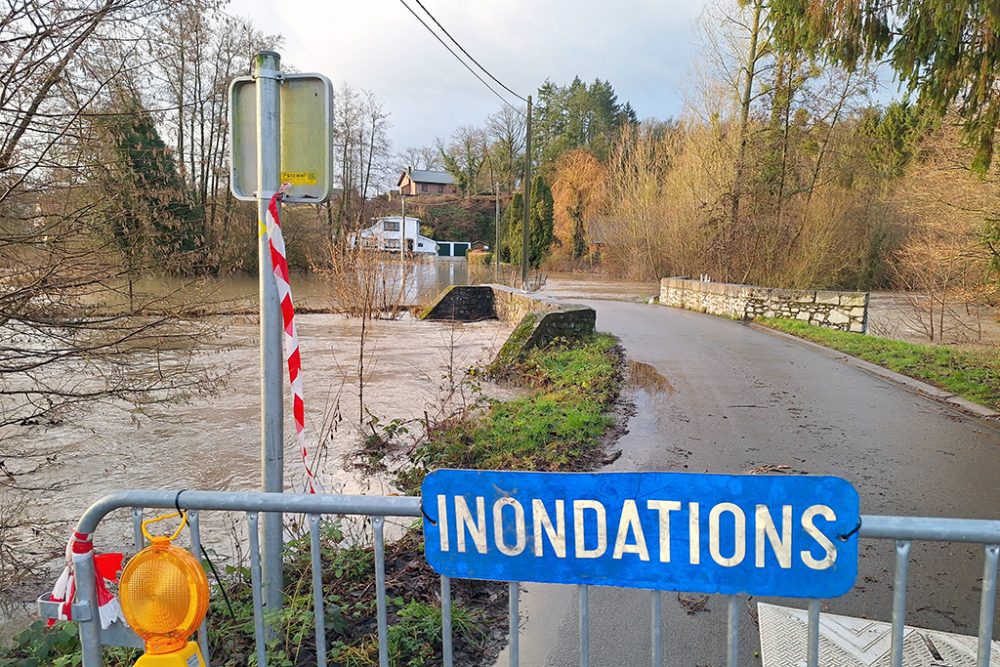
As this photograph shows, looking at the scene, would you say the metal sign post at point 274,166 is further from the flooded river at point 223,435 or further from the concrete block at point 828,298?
the concrete block at point 828,298

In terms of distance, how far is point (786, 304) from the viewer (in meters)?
17.1

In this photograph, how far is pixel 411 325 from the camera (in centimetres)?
1994

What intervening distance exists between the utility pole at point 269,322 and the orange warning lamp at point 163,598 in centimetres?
105

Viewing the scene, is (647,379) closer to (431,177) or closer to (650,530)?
(650,530)

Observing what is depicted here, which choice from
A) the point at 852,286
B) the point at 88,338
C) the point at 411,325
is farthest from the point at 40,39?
the point at 852,286

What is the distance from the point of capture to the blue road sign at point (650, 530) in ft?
5.84

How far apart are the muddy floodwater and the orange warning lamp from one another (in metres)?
3.50

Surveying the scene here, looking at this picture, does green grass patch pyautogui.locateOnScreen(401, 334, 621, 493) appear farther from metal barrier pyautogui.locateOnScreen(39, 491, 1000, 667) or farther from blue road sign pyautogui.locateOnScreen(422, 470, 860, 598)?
blue road sign pyautogui.locateOnScreen(422, 470, 860, 598)

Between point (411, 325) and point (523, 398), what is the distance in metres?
11.4

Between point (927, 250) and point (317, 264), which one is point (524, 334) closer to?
point (317, 264)

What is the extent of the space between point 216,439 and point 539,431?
435 centimetres

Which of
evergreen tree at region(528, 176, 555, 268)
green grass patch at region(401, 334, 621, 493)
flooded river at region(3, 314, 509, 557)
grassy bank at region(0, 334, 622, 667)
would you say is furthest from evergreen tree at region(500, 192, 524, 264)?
grassy bank at region(0, 334, 622, 667)

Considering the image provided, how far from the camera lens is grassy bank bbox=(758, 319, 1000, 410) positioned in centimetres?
876

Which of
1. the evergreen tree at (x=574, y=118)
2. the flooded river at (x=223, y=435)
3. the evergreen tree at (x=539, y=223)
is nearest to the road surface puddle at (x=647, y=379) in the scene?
the flooded river at (x=223, y=435)
